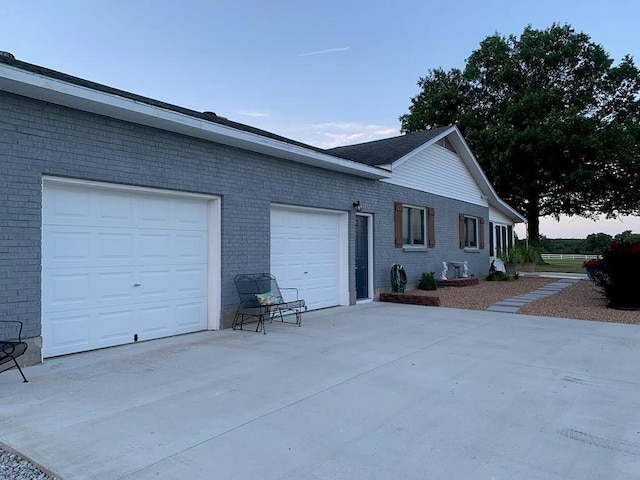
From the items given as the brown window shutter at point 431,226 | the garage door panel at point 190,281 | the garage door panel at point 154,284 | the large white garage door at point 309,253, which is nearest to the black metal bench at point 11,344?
the garage door panel at point 154,284

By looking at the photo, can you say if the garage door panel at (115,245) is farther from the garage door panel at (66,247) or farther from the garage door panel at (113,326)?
the garage door panel at (113,326)

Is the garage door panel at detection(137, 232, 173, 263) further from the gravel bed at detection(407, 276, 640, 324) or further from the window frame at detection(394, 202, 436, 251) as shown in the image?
the window frame at detection(394, 202, 436, 251)

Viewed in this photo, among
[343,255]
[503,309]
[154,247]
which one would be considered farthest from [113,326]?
[503,309]

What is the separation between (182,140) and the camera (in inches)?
256

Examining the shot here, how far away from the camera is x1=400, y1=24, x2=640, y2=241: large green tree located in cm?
2191

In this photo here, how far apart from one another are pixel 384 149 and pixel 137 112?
8461 millimetres

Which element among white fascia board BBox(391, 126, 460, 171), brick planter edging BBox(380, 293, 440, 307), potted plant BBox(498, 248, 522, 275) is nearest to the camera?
brick planter edging BBox(380, 293, 440, 307)

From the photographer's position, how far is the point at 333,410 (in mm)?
3602

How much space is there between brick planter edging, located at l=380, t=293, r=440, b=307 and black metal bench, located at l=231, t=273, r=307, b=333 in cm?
346

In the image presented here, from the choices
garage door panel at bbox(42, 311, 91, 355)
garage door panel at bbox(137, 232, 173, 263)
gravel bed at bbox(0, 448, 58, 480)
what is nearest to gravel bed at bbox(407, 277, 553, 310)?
garage door panel at bbox(137, 232, 173, 263)

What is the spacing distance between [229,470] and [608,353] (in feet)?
17.1

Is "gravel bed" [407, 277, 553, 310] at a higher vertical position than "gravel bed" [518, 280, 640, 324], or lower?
higher

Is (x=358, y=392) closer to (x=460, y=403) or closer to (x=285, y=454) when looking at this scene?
(x=460, y=403)

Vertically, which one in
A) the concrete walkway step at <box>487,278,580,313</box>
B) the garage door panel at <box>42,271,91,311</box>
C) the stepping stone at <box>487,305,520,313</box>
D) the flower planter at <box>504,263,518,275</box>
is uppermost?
the garage door panel at <box>42,271,91,311</box>
